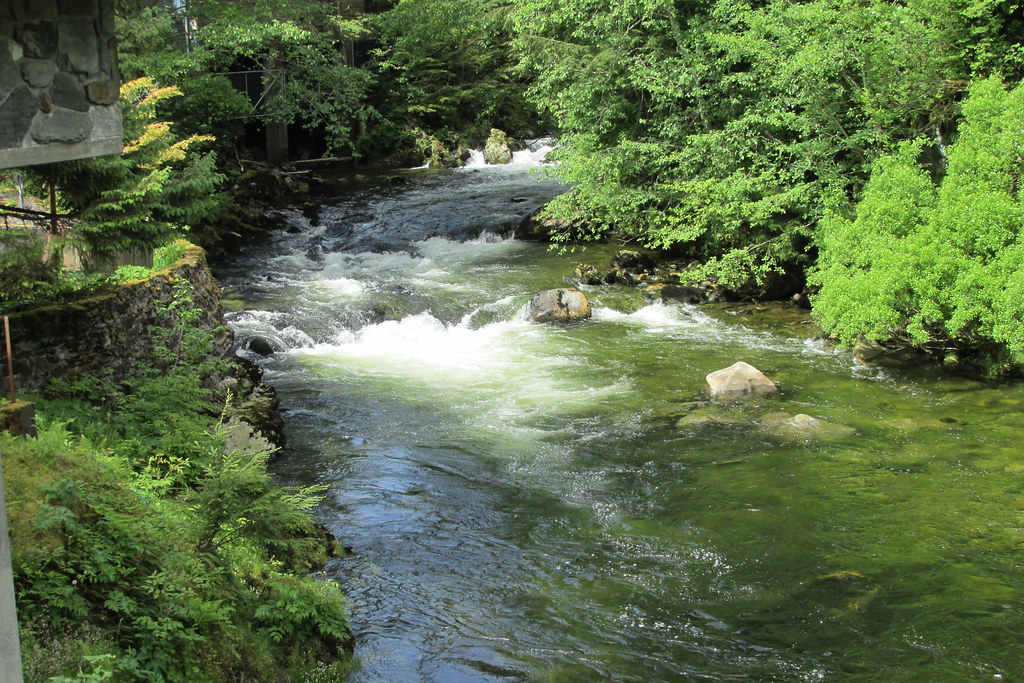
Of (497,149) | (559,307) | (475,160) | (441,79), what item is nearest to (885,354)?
(559,307)

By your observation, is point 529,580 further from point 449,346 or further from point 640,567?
point 449,346

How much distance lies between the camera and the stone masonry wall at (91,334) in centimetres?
802

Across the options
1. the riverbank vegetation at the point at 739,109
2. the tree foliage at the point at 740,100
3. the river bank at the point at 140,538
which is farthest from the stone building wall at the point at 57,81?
the tree foliage at the point at 740,100

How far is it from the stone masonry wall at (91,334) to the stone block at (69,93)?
467 centimetres

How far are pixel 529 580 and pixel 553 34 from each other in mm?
14579

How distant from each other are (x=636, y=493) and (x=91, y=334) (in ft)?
18.0

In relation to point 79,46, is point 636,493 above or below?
below

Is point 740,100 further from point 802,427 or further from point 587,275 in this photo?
point 802,427

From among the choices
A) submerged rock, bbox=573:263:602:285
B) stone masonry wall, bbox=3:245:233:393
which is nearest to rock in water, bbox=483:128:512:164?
submerged rock, bbox=573:263:602:285

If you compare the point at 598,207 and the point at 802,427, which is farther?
the point at 598,207

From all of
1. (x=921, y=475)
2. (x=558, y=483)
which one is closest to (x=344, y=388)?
(x=558, y=483)

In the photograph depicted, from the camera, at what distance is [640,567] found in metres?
7.72

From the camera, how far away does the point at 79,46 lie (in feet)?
12.9

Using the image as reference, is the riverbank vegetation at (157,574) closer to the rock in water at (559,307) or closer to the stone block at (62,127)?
the stone block at (62,127)
